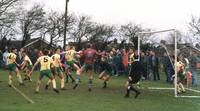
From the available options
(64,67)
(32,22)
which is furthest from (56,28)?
(64,67)

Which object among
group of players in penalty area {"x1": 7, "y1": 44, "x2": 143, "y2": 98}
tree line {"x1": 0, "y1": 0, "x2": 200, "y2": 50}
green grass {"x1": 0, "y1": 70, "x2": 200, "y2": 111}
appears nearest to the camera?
green grass {"x1": 0, "y1": 70, "x2": 200, "y2": 111}

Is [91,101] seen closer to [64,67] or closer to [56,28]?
[64,67]

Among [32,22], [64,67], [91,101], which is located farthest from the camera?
[32,22]

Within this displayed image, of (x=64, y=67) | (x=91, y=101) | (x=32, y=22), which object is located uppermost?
(x=32, y=22)

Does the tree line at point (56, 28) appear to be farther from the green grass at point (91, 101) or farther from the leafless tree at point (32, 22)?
the green grass at point (91, 101)

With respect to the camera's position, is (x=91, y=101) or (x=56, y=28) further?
(x=56, y=28)

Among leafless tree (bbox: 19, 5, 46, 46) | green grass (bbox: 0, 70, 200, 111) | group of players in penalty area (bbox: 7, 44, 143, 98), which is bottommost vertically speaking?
green grass (bbox: 0, 70, 200, 111)

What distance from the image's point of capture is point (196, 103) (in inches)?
795

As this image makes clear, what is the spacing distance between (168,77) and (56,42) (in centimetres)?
3888

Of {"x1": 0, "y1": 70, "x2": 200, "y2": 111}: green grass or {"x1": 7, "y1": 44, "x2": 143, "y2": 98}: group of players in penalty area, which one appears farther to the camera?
{"x1": 7, "y1": 44, "x2": 143, "y2": 98}: group of players in penalty area

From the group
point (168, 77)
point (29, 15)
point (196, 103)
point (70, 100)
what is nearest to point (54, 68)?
point (70, 100)

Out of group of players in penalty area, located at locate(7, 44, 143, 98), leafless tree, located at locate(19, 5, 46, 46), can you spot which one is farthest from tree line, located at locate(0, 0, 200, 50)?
group of players in penalty area, located at locate(7, 44, 143, 98)

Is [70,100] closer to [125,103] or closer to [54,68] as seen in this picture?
[125,103]

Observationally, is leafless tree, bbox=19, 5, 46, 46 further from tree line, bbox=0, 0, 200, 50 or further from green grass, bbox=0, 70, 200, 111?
green grass, bbox=0, 70, 200, 111
